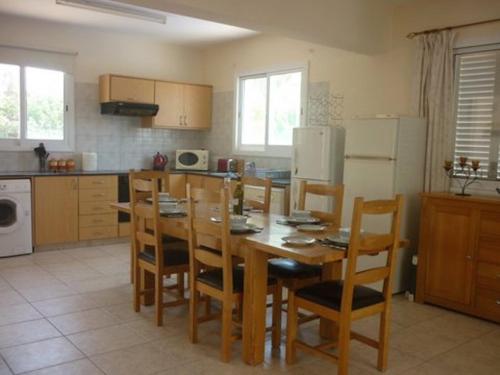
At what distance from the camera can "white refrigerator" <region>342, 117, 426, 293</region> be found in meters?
4.11

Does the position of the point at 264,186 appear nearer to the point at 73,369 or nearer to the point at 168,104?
the point at 73,369

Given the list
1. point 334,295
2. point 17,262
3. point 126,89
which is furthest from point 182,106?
point 334,295

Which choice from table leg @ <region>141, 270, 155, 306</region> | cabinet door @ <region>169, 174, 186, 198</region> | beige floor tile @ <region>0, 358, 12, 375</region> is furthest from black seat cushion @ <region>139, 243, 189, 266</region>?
cabinet door @ <region>169, 174, 186, 198</region>

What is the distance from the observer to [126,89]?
6.14 metres

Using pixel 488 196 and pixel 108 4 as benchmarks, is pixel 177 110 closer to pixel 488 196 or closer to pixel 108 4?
pixel 108 4

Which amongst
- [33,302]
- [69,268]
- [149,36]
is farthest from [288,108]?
[33,302]

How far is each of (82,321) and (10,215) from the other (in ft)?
7.85

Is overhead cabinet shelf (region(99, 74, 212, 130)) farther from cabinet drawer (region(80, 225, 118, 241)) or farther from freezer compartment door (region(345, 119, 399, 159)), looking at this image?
freezer compartment door (region(345, 119, 399, 159))

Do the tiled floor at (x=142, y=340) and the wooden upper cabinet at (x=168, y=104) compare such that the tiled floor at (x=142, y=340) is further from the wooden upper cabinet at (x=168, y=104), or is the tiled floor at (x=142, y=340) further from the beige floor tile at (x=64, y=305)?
the wooden upper cabinet at (x=168, y=104)

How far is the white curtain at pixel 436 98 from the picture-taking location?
4199 millimetres

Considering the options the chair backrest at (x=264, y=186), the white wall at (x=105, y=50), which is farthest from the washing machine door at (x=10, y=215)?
the chair backrest at (x=264, y=186)

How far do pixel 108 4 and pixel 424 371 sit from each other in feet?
14.0

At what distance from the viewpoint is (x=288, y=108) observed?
5.91 m

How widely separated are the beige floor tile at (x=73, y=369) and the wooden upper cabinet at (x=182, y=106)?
13.6 feet
